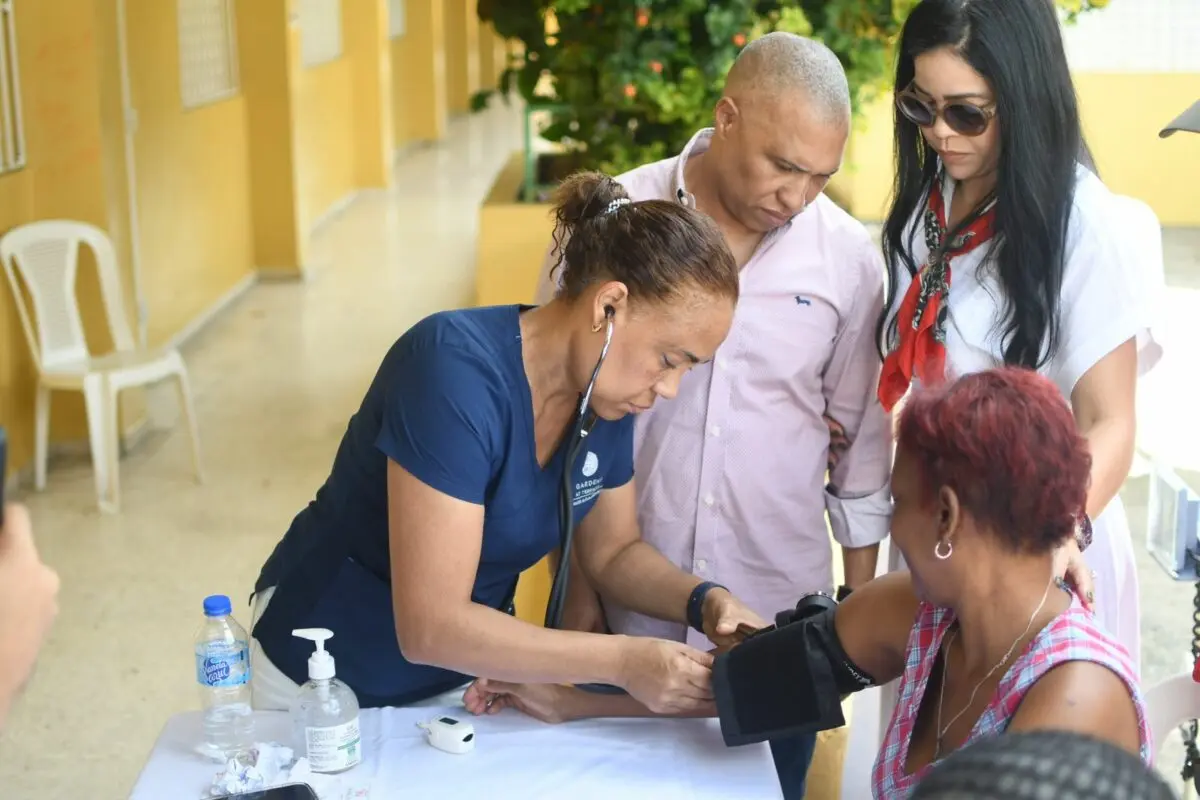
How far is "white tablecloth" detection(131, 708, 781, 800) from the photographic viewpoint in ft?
5.56

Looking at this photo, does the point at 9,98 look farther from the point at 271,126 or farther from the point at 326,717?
the point at 326,717

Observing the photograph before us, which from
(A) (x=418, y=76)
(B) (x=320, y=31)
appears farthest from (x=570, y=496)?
(A) (x=418, y=76)

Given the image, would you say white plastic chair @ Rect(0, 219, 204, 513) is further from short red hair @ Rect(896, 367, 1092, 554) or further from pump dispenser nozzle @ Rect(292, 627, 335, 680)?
short red hair @ Rect(896, 367, 1092, 554)

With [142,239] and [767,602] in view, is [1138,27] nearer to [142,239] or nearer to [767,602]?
[142,239]

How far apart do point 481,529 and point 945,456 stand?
0.58 m

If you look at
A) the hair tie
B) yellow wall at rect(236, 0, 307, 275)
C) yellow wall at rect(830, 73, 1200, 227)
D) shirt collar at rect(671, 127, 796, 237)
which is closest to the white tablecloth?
the hair tie

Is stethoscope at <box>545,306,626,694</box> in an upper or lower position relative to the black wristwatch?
upper

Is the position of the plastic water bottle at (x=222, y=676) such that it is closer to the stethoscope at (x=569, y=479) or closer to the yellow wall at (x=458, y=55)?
the stethoscope at (x=569, y=479)

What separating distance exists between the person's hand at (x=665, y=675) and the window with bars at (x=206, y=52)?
227 inches

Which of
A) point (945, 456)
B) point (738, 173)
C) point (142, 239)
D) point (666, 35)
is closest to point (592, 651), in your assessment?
point (945, 456)

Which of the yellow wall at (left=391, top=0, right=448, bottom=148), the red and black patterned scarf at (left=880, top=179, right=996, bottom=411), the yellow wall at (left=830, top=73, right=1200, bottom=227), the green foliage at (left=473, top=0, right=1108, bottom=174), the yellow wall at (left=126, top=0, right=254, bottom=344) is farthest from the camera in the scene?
the yellow wall at (left=391, top=0, right=448, bottom=148)

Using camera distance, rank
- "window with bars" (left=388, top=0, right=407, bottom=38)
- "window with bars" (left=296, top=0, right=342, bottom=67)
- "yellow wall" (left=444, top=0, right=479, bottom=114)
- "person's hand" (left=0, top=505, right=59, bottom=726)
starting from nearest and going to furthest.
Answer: "person's hand" (left=0, top=505, right=59, bottom=726) → "window with bars" (left=296, top=0, right=342, bottom=67) → "window with bars" (left=388, top=0, right=407, bottom=38) → "yellow wall" (left=444, top=0, right=479, bottom=114)

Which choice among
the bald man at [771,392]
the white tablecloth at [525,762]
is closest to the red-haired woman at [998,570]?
the white tablecloth at [525,762]

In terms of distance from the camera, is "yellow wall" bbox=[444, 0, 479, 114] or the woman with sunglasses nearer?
the woman with sunglasses
